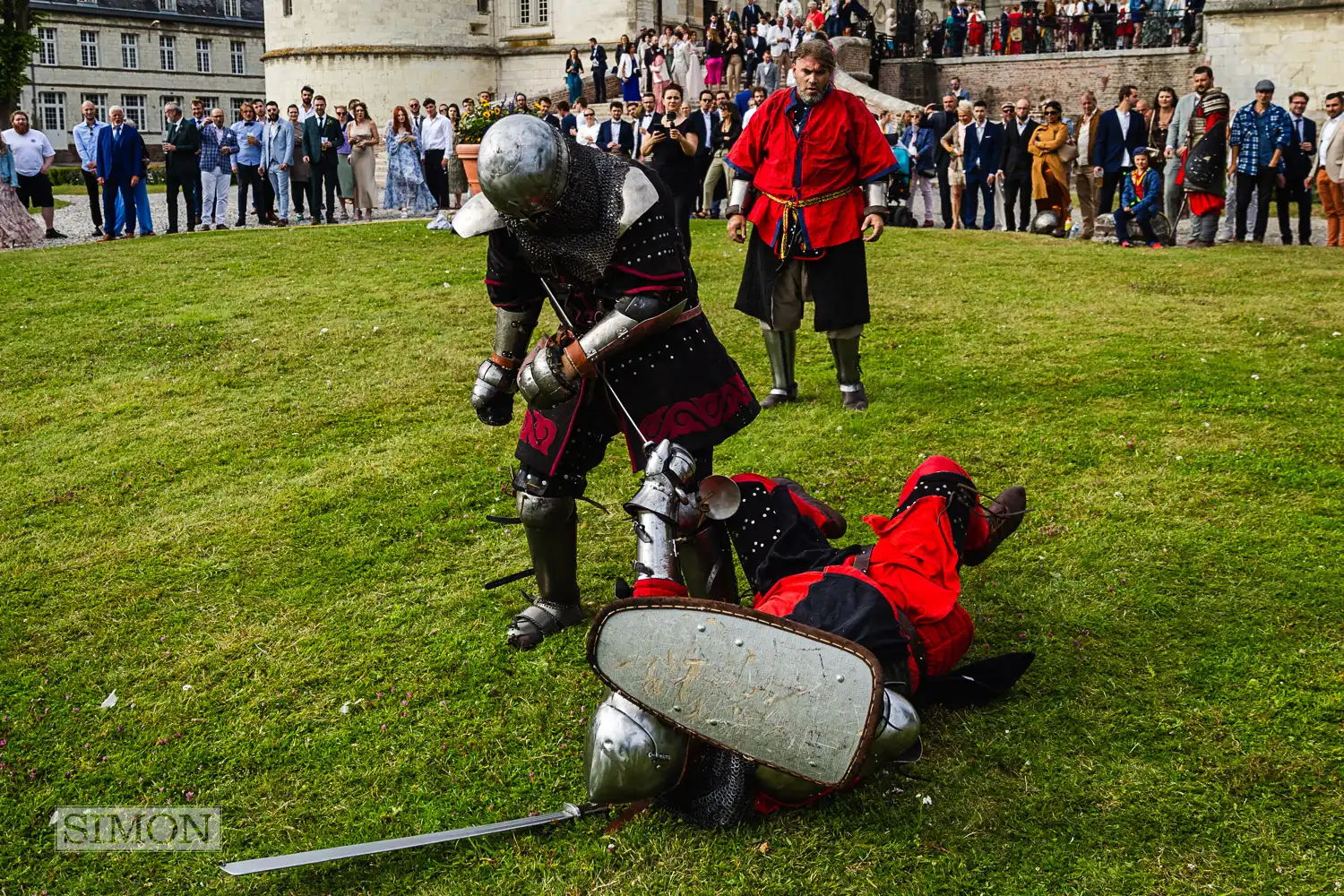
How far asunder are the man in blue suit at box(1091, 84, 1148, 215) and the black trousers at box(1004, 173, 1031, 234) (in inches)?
42.9

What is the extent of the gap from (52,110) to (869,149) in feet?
212

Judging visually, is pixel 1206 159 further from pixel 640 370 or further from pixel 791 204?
pixel 640 370

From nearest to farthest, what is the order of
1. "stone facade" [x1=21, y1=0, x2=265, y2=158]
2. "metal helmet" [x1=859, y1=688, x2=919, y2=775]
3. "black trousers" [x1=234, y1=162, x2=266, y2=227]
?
"metal helmet" [x1=859, y1=688, x2=919, y2=775], "black trousers" [x1=234, y1=162, x2=266, y2=227], "stone facade" [x1=21, y1=0, x2=265, y2=158]

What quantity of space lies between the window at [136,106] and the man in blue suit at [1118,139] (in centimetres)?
5916

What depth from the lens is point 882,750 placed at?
3.12 m

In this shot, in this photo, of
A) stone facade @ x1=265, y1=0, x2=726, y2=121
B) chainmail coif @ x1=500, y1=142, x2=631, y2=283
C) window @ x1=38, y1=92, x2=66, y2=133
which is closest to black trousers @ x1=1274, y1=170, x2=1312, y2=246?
chainmail coif @ x1=500, y1=142, x2=631, y2=283

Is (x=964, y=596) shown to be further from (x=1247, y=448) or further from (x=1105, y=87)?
(x=1105, y=87)

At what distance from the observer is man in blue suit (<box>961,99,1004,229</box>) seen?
17.0 m

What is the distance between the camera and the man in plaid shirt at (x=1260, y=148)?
14852mm

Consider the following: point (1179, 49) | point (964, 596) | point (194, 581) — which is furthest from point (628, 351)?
point (1179, 49)

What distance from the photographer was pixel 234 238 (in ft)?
52.8

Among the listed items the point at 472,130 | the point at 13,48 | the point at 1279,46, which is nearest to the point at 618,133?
the point at 472,130

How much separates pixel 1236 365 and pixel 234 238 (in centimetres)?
1294

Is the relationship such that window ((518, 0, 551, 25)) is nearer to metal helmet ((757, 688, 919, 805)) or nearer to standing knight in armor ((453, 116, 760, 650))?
standing knight in armor ((453, 116, 760, 650))
